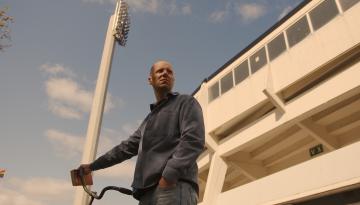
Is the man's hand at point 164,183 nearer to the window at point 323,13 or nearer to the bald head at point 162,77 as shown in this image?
the bald head at point 162,77

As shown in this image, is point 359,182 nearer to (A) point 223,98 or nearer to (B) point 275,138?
(B) point 275,138

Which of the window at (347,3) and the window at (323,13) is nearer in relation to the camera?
the window at (347,3)

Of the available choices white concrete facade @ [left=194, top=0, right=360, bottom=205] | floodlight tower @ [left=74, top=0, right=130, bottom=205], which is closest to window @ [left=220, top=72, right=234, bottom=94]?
white concrete facade @ [left=194, top=0, right=360, bottom=205]

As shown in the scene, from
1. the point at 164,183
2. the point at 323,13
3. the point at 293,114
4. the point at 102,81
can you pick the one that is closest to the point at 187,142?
the point at 164,183

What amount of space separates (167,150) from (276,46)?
1514cm

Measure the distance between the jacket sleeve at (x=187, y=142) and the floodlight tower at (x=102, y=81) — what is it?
1088 cm

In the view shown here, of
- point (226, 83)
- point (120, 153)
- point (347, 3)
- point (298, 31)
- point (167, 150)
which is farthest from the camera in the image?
point (226, 83)

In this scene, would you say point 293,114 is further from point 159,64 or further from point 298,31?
point 159,64

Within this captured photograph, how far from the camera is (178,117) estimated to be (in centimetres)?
254

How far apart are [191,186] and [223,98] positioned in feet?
55.5

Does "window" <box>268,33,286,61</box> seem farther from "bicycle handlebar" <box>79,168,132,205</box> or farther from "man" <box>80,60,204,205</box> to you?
"bicycle handlebar" <box>79,168,132,205</box>

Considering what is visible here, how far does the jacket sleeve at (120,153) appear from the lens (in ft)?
9.40

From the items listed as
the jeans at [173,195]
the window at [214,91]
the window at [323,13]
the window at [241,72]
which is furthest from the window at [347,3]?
the jeans at [173,195]

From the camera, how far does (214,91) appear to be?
66.1 feet
